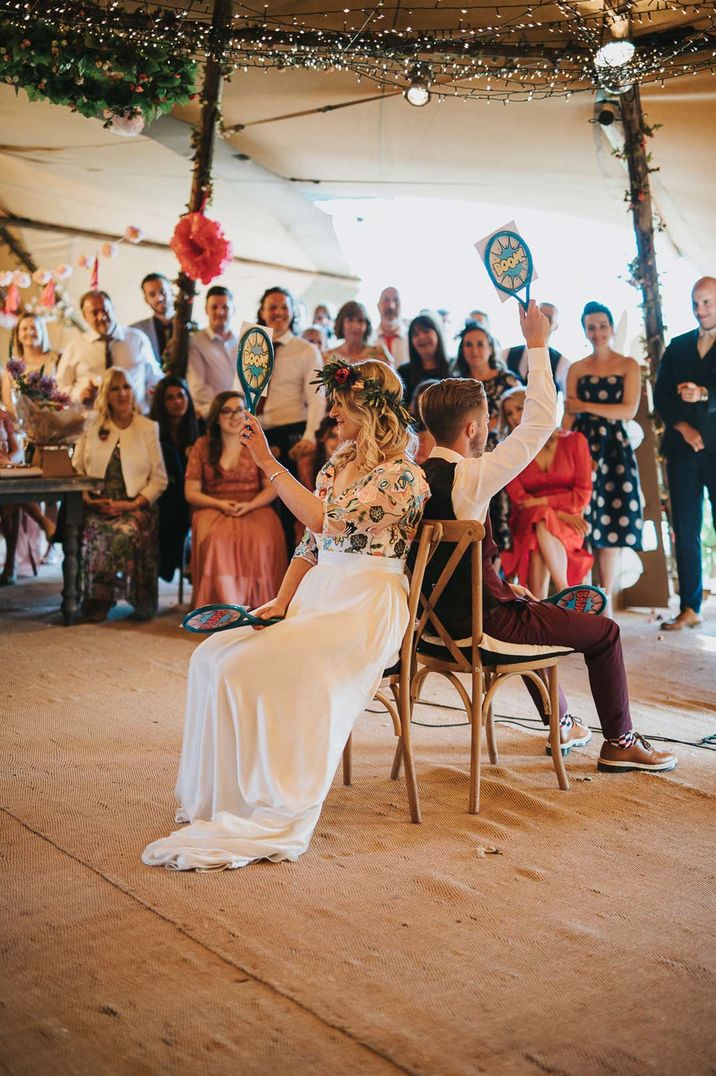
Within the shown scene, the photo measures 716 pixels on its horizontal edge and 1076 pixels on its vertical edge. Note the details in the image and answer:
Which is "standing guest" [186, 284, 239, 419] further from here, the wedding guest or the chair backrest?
the chair backrest

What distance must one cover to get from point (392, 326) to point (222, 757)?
4729 mm

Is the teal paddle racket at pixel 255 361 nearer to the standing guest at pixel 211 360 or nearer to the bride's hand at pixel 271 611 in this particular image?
the bride's hand at pixel 271 611

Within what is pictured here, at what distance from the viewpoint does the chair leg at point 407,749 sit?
2.92 metres

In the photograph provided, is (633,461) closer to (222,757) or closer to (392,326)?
(392,326)

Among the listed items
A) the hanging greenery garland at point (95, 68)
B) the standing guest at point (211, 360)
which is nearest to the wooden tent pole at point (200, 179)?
the standing guest at point (211, 360)

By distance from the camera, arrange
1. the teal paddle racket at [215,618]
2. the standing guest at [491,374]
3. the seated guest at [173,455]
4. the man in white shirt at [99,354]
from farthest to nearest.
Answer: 1. the man in white shirt at [99,354]
2. the seated guest at [173,455]
3. the standing guest at [491,374]
4. the teal paddle racket at [215,618]

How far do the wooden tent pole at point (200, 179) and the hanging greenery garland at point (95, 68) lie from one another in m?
0.67

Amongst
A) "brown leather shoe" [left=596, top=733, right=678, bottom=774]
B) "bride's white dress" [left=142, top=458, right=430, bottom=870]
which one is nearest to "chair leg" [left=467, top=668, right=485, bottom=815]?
"bride's white dress" [left=142, top=458, right=430, bottom=870]

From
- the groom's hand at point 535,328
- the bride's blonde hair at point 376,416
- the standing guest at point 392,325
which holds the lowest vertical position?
the bride's blonde hair at point 376,416

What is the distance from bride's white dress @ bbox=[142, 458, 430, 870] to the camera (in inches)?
105

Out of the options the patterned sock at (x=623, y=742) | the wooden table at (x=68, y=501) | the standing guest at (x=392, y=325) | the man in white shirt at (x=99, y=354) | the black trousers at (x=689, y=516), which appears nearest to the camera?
the patterned sock at (x=623, y=742)

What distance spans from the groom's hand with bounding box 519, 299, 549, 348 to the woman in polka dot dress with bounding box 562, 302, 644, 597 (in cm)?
291

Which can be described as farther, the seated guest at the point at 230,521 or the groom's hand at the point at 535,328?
the seated guest at the point at 230,521

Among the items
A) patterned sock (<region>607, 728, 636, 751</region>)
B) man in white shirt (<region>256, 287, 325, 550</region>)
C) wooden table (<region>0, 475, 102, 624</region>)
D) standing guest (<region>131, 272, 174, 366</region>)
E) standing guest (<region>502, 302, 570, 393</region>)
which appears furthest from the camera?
standing guest (<region>131, 272, 174, 366</region>)
